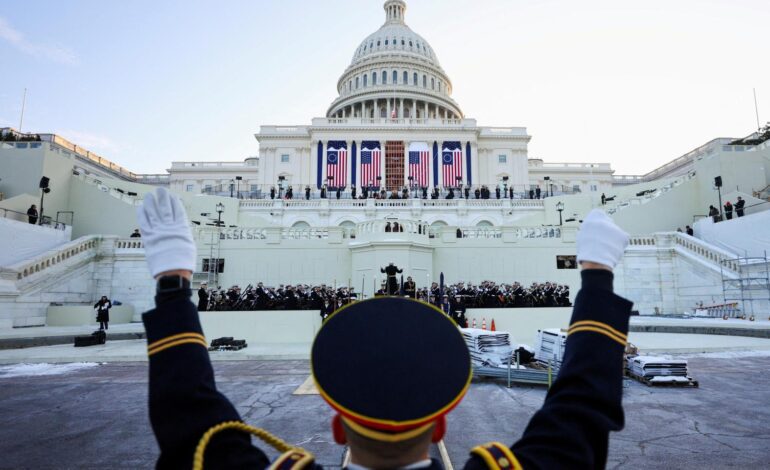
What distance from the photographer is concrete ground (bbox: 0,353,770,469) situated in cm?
513

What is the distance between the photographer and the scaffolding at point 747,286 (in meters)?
22.4

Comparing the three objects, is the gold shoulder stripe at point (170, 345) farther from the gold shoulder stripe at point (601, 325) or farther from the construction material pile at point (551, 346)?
the construction material pile at point (551, 346)

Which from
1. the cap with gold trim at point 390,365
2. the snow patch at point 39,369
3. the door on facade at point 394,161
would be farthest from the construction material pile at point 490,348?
the door on facade at point 394,161

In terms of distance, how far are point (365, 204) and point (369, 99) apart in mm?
47354

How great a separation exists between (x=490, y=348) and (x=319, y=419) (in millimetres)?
5153

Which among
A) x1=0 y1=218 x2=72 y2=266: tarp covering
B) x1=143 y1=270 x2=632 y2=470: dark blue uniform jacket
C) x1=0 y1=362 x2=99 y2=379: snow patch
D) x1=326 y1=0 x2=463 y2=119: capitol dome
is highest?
x1=326 y1=0 x2=463 y2=119: capitol dome

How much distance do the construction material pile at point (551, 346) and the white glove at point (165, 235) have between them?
29.5ft

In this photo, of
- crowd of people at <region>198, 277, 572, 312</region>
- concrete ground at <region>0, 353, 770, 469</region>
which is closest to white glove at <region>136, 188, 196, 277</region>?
concrete ground at <region>0, 353, 770, 469</region>

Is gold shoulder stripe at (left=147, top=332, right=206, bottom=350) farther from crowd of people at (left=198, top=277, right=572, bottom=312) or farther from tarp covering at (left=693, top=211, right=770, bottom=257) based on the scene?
tarp covering at (left=693, top=211, right=770, bottom=257)

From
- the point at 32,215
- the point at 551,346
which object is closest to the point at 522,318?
the point at 551,346

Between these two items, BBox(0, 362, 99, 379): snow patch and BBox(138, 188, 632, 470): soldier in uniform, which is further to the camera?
BBox(0, 362, 99, 379): snow patch

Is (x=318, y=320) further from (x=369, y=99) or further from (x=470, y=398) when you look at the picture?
(x=369, y=99)

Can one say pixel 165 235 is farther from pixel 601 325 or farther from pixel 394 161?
pixel 394 161

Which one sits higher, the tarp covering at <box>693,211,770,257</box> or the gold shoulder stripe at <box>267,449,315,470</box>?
the tarp covering at <box>693,211,770,257</box>
